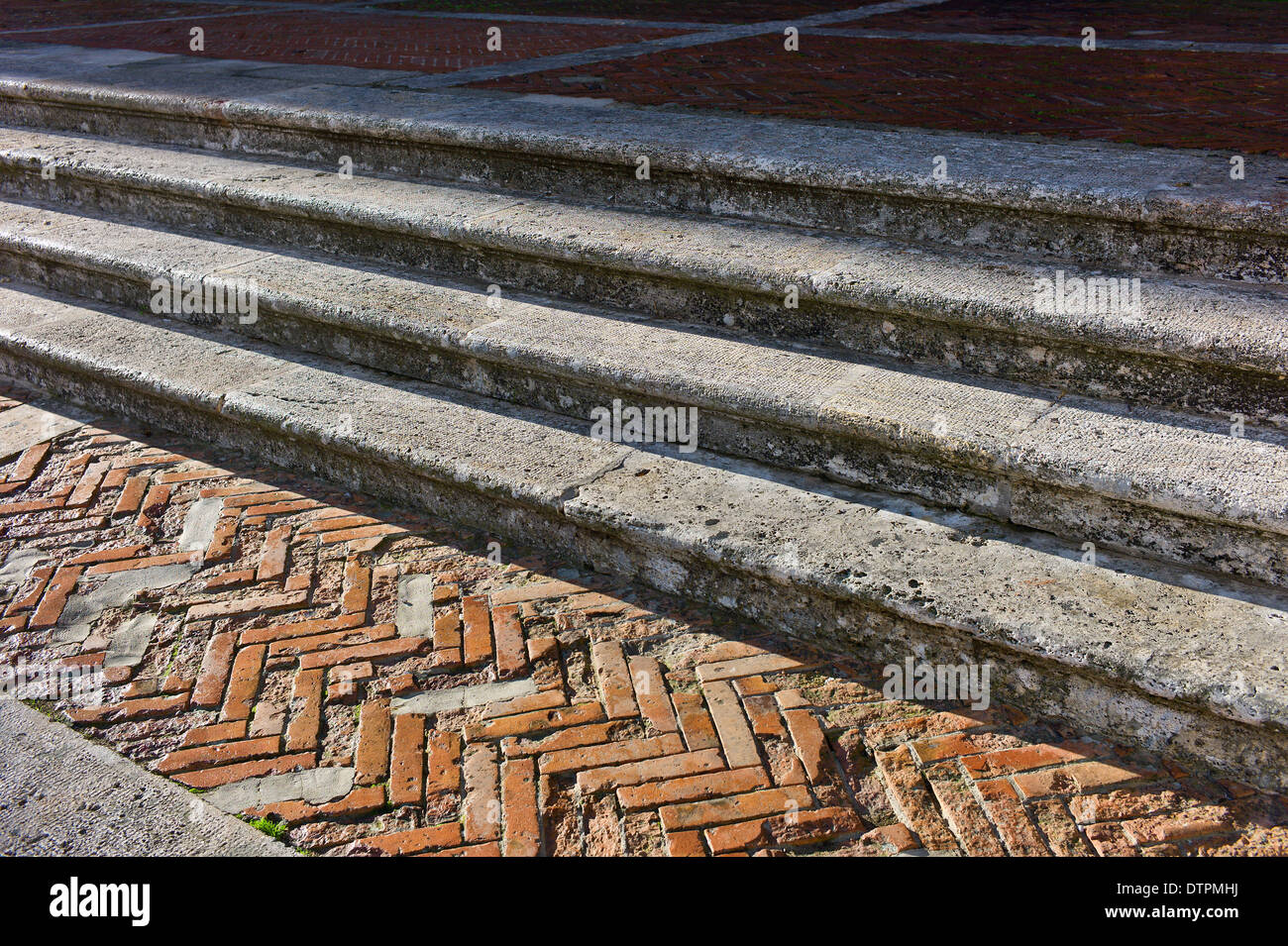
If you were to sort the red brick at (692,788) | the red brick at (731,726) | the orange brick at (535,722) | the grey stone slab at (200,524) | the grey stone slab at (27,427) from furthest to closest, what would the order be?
the grey stone slab at (27,427), the grey stone slab at (200,524), the orange brick at (535,722), the red brick at (731,726), the red brick at (692,788)

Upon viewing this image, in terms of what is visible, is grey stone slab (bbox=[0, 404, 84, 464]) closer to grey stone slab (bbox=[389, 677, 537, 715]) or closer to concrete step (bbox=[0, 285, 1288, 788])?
concrete step (bbox=[0, 285, 1288, 788])

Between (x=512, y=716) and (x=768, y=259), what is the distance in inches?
72.4

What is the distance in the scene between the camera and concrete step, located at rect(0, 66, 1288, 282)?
3289 mm

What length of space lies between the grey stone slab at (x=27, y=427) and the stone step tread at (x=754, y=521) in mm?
202

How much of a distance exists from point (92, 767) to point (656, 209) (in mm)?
2805

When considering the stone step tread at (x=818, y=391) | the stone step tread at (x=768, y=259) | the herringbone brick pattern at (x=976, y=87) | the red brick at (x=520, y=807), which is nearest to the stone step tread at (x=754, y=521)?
the stone step tread at (x=818, y=391)

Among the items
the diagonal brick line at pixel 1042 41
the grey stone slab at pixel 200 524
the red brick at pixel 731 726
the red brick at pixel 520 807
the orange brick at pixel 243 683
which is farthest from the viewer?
the diagonal brick line at pixel 1042 41

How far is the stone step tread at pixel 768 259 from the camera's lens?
2.96 m

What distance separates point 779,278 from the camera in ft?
11.5

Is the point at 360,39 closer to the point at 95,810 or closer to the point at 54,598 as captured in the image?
the point at 54,598

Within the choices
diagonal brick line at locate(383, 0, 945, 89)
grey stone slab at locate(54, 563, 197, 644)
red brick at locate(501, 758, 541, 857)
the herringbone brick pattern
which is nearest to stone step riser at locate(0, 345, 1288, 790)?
grey stone slab at locate(54, 563, 197, 644)

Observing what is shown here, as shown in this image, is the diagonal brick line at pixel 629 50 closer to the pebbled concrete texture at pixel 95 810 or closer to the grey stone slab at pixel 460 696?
the grey stone slab at pixel 460 696

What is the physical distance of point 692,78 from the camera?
18.9 feet

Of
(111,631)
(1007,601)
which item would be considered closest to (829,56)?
(1007,601)
